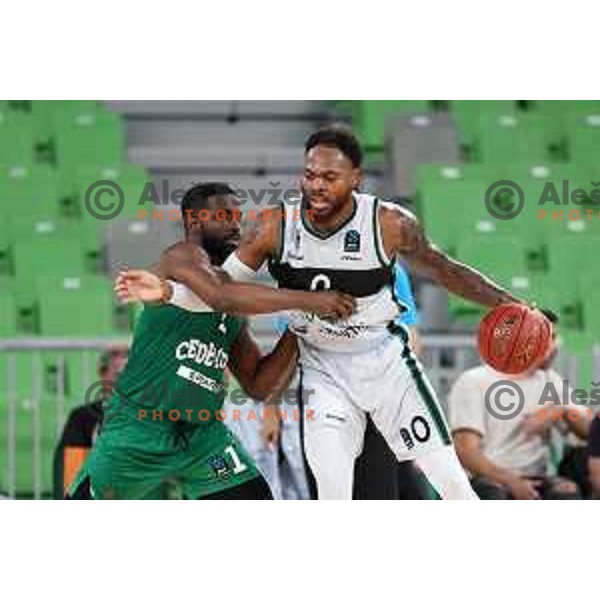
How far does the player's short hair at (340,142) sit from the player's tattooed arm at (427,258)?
0.69 ft

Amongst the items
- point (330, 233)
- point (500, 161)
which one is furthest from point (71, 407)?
point (500, 161)

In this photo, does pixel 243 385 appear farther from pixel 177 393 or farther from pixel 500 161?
pixel 500 161

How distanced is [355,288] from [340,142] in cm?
50

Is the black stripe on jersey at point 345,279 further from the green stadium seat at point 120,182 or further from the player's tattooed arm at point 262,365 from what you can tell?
the green stadium seat at point 120,182

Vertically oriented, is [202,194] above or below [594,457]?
above

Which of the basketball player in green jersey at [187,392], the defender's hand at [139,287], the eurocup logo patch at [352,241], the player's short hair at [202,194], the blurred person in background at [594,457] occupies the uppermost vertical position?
the player's short hair at [202,194]

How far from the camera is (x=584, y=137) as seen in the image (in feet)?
34.9

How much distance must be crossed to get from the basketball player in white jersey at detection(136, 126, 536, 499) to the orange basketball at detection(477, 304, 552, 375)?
0.10m

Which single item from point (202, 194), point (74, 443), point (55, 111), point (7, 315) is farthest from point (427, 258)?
point (55, 111)

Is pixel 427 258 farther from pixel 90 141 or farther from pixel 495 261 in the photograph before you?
pixel 90 141

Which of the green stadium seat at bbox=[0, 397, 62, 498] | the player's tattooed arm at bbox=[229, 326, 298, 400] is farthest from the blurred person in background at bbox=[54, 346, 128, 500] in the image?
the player's tattooed arm at bbox=[229, 326, 298, 400]

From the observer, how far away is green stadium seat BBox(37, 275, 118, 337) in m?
8.93

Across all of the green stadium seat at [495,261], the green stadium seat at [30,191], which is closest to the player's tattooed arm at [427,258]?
the green stadium seat at [495,261]

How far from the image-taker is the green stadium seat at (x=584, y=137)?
10586 millimetres
